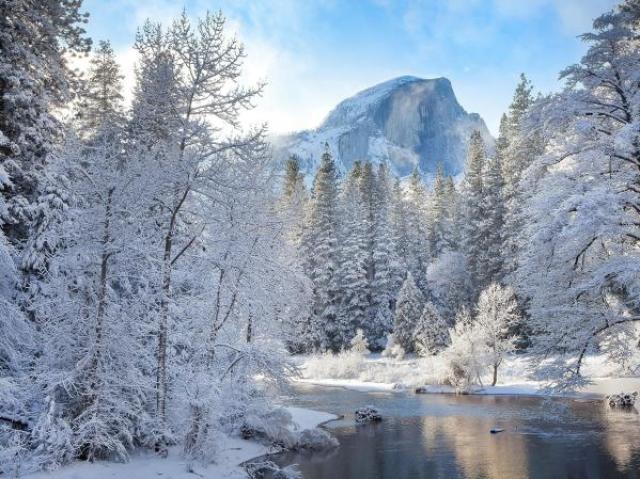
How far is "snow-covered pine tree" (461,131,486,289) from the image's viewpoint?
48.3 meters

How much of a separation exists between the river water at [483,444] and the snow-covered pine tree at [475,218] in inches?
793

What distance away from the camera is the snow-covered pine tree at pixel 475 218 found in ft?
159

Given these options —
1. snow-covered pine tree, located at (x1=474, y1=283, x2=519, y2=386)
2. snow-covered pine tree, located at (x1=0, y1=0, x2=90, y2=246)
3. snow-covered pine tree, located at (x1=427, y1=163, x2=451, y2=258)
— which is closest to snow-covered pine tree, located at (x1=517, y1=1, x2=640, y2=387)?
snow-covered pine tree, located at (x1=0, y1=0, x2=90, y2=246)

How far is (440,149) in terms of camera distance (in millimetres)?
199500

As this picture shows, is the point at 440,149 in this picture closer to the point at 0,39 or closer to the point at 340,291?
the point at 340,291

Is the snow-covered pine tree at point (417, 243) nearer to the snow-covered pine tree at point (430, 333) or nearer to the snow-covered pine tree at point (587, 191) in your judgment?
the snow-covered pine tree at point (430, 333)

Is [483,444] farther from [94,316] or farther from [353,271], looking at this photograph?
[353,271]

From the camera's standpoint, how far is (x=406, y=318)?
46.2 meters

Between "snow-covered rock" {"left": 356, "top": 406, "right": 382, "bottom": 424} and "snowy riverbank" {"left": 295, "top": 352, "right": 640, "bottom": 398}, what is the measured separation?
623 centimetres

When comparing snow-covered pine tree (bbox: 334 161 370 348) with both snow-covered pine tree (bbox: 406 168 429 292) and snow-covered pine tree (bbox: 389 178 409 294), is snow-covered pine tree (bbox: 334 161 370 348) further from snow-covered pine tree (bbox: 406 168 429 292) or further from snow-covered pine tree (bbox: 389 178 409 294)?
snow-covered pine tree (bbox: 406 168 429 292)

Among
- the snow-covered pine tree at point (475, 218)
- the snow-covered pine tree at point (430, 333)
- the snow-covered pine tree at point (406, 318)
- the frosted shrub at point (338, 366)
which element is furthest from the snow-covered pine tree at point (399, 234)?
the frosted shrub at point (338, 366)

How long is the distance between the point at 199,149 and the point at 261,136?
1.80m

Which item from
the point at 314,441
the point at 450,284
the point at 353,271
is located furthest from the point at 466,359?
the point at 353,271

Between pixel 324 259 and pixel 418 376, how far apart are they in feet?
59.3
